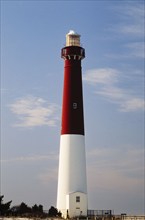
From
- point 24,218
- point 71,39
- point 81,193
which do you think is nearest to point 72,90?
point 71,39

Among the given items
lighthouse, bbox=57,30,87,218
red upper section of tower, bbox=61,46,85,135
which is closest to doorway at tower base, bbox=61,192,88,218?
lighthouse, bbox=57,30,87,218

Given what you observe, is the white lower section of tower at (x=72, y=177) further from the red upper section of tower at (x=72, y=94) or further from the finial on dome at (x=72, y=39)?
the finial on dome at (x=72, y=39)

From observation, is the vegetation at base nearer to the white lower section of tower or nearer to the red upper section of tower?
the white lower section of tower

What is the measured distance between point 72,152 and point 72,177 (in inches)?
93.0

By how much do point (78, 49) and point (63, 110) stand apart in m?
6.35

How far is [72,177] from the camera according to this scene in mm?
51594

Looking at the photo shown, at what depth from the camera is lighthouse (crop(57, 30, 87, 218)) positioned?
51531mm

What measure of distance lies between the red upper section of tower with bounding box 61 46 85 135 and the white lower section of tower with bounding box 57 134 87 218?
95 centimetres

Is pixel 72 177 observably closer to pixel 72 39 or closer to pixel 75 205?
pixel 75 205

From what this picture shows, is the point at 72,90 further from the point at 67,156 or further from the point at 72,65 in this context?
the point at 67,156

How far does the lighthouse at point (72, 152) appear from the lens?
51531mm

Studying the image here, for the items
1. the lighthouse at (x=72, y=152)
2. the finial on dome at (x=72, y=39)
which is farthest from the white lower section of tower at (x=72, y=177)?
the finial on dome at (x=72, y=39)

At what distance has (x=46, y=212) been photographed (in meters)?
49.2

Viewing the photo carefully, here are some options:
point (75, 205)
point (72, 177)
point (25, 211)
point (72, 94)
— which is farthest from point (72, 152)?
point (25, 211)
